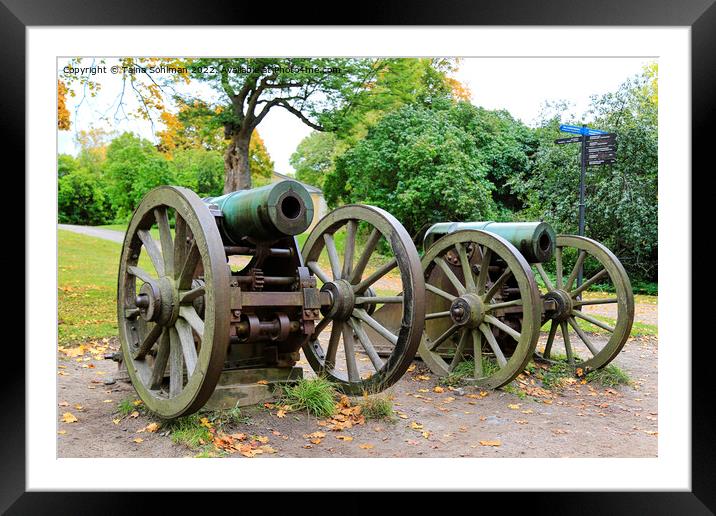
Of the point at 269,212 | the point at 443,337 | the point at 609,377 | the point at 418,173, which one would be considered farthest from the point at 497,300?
the point at 418,173

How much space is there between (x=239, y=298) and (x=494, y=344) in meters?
3.21

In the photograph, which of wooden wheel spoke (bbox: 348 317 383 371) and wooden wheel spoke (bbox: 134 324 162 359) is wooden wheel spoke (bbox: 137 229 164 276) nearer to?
wooden wheel spoke (bbox: 134 324 162 359)

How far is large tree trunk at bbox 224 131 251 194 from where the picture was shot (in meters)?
9.55

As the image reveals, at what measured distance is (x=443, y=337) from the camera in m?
7.26

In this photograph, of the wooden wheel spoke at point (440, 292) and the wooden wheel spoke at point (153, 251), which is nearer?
the wooden wheel spoke at point (153, 251)

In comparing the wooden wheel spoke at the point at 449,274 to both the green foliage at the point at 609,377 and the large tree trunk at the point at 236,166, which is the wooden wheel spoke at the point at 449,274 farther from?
the large tree trunk at the point at 236,166

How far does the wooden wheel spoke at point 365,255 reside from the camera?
18.4 ft

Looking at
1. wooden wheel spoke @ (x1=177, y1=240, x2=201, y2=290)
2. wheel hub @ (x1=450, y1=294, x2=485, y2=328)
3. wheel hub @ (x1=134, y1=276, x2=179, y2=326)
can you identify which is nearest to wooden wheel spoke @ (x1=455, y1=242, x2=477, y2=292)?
wheel hub @ (x1=450, y1=294, x2=485, y2=328)

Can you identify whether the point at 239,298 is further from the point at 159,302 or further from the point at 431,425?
the point at 431,425

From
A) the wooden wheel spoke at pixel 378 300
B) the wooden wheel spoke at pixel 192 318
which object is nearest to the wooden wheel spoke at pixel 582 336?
the wooden wheel spoke at pixel 378 300
